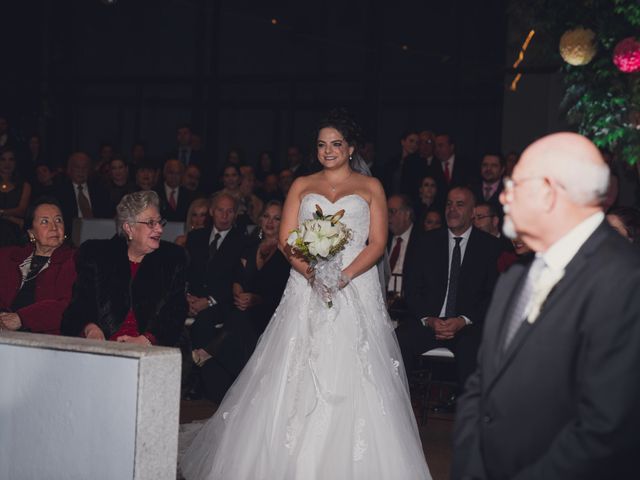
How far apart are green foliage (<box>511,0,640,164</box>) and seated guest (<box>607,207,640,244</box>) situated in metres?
1.91

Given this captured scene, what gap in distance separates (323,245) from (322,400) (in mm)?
790

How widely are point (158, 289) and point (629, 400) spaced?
11.8 feet

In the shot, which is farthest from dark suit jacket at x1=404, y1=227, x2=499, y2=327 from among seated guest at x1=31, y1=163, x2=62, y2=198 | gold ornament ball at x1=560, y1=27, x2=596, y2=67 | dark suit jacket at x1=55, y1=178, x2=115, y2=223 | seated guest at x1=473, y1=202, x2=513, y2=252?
seated guest at x1=31, y1=163, x2=62, y2=198

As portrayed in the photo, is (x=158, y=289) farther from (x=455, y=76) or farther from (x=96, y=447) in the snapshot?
(x=455, y=76)

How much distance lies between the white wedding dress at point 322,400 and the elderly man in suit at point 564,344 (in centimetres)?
262

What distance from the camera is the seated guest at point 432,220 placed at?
29.6 ft

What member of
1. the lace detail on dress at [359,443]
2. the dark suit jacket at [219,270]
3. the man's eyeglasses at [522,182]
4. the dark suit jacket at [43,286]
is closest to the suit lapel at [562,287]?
the man's eyeglasses at [522,182]

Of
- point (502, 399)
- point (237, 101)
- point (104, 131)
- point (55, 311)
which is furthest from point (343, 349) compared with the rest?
point (104, 131)

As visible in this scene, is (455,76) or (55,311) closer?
(55,311)

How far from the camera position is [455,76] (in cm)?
1332

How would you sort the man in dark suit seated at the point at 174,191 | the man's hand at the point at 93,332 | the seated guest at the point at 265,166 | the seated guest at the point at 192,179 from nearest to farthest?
the man's hand at the point at 93,332 → the man in dark suit seated at the point at 174,191 → the seated guest at the point at 192,179 → the seated guest at the point at 265,166

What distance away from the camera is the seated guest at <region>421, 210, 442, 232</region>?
355 inches

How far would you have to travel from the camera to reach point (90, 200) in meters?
10.4

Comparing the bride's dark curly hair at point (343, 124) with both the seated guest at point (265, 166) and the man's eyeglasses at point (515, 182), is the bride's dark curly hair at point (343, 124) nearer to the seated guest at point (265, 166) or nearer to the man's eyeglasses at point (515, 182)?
the man's eyeglasses at point (515, 182)
